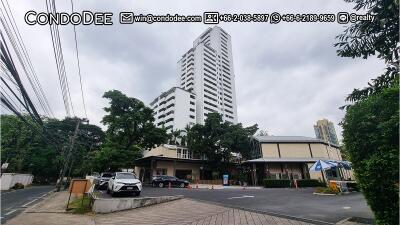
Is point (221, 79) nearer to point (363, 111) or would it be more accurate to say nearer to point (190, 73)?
point (190, 73)

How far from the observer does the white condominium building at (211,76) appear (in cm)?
9272

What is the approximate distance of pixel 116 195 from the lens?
48.2 ft

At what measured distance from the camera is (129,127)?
34562 millimetres

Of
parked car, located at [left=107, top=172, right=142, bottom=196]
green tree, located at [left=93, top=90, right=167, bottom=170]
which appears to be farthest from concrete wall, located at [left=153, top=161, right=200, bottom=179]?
parked car, located at [left=107, top=172, right=142, bottom=196]

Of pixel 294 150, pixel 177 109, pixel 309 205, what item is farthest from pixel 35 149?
pixel 309 205

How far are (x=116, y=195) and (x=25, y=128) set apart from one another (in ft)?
121

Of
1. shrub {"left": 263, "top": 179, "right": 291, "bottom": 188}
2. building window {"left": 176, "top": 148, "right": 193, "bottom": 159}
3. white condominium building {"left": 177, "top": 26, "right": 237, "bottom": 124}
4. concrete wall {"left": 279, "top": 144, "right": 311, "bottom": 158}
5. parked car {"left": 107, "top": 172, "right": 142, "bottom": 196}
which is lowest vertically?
parked car {"left": 107, "top": 172, "right": 142, "bottom": 196}

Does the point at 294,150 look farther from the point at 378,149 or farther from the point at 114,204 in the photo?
the point at 378,149

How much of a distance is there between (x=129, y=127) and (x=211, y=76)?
69300mm

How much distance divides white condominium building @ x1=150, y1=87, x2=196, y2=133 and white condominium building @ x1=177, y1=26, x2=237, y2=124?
18.1ft

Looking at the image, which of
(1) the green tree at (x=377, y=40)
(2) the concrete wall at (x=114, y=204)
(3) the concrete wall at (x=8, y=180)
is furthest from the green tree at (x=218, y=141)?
(1) the green tree at (x=377, y=40)

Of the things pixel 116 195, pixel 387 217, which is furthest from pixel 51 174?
pixel 387 217

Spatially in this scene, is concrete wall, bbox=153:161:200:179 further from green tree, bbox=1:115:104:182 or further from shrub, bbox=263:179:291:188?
shrub, bbox=263:179:291:188

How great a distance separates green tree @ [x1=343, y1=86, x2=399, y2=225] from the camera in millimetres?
4546
